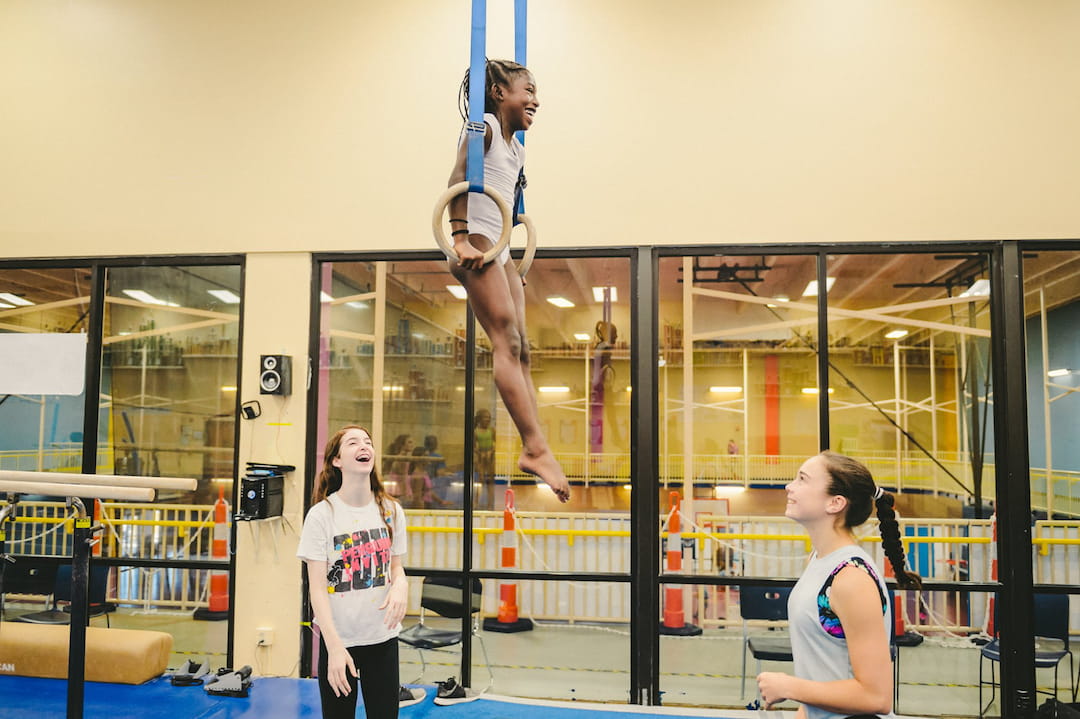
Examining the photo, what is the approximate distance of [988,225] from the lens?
4.27 metres

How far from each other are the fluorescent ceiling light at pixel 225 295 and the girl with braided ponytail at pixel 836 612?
4.95 metres

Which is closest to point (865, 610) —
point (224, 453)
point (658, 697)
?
point (658, 697)

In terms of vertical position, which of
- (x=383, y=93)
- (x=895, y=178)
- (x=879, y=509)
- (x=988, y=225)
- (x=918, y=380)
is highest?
(x=383, y=93)

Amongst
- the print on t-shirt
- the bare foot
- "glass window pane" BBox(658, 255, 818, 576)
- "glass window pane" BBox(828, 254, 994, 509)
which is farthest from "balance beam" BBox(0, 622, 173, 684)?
"glass window pane" BBox(828, 254, 994, 509)

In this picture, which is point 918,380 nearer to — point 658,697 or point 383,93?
point 658,697

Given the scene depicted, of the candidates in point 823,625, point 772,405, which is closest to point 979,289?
point 823,625

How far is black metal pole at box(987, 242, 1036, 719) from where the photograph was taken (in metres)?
4.14

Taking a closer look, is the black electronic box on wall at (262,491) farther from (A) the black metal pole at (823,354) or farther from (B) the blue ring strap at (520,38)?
(A) the black metal pole at (823,354)

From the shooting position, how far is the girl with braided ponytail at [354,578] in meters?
2.64

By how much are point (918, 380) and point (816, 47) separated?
4906 millimetres

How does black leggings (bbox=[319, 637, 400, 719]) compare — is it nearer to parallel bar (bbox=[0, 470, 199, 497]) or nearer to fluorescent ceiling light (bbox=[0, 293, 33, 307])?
parallel bar (bbox=[0, 470, 199, 497])

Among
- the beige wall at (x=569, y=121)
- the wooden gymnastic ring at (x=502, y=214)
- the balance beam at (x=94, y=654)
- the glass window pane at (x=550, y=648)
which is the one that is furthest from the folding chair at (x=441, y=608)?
the wooden gymnastic ring at (x=502, y=214)

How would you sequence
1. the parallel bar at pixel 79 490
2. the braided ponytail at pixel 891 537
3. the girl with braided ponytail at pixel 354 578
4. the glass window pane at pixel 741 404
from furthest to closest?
the glass window pane at pixel 741 404 → the parallel bar at pixel 79 490 → the girl with braided ponytail at pixel 354 578 → the braided ponytail at pixel 891 537

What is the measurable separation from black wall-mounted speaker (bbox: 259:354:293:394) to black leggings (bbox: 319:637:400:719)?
222 cm
